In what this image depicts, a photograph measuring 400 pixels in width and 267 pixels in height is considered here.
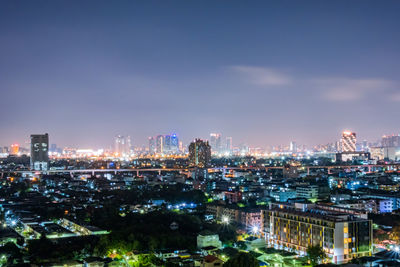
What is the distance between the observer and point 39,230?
12047mm

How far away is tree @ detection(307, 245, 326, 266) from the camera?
29.1 ft

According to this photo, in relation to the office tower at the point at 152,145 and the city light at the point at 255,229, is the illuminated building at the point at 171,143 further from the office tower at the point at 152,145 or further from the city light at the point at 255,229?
the city light at the point at 255,229

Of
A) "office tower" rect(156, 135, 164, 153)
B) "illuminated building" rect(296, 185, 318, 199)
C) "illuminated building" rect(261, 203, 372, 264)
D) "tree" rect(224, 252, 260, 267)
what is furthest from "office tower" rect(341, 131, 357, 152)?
"tree" rect(224, 252, 260, 267)

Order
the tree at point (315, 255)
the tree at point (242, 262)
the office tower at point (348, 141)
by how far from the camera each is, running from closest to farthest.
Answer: the tree at point (242, 262) < the tree at point (315, 255) < the office tower at point (348, 141)

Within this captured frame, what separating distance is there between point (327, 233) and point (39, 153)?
35.9 metres

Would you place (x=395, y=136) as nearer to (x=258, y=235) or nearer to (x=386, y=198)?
(x=386, y=198)

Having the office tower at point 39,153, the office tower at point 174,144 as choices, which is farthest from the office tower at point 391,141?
the office tower at point 39,153

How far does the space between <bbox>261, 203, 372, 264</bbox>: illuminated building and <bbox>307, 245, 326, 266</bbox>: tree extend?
17.6 inches

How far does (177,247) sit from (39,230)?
3986 mm

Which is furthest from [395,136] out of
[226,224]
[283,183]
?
[226,224]

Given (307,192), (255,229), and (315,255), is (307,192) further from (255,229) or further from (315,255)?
(315,255)

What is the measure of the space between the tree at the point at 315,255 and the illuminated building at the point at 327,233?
17.6 inches

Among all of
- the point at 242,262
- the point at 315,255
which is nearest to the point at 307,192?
the point at 315,255

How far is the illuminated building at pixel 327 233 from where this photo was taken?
9414 mm
